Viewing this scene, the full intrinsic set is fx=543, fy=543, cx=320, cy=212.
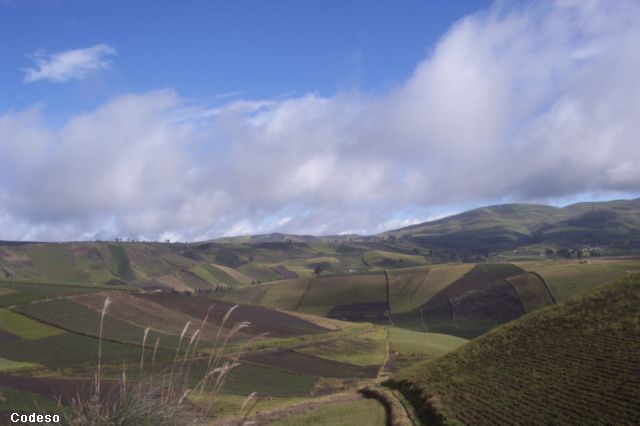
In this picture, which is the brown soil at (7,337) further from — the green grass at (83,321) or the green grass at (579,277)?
the green grass at (579,277)

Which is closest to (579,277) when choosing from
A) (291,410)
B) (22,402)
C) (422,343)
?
(422,343)

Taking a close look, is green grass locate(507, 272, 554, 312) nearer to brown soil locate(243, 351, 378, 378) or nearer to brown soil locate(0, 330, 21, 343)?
brown soil locate(243, 351, 378, 378)

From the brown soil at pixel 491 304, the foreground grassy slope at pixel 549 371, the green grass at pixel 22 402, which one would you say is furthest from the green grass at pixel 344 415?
the brown soil at pixel 491 304

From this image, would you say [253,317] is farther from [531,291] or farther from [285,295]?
[285,295]

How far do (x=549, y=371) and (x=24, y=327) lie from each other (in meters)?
72.1

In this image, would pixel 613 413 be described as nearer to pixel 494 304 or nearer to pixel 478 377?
pixel 478 377

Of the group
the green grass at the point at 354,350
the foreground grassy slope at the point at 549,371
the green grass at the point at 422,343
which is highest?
the foreground grassy slope at the point at 549,371

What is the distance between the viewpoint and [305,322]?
385 ft

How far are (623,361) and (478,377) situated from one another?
11.0 meters

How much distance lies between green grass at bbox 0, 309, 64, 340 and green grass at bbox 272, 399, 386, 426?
166 ft

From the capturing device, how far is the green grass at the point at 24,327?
76125 millimetres

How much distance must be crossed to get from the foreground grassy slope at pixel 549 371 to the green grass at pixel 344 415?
322 cm

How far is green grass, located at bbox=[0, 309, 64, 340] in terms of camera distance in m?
76.1

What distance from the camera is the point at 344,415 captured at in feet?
130
